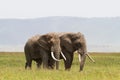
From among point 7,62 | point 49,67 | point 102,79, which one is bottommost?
point 7,62

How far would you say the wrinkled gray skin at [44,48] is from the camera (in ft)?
93.5

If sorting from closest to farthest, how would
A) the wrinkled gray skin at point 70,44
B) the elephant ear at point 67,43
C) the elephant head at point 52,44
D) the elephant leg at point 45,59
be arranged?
the elephant leg at point 45,59, the elephant head at point 52,44, the wrinkled gray skin at point 70,44, the elephant ear at point 67,43

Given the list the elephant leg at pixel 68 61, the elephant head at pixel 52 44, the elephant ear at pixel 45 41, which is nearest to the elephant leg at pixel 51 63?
the elephant head at pixel 52 44

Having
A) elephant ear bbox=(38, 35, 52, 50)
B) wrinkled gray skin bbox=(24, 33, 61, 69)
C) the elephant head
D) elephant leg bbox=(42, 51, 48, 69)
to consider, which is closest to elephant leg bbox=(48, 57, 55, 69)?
wrinkled gray skin bbox=(24, 33, 61, 69)

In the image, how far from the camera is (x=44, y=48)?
29.2 meters

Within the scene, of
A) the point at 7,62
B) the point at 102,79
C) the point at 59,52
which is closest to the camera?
the point at 102,79

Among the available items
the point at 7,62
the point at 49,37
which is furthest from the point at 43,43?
the point at 7,62

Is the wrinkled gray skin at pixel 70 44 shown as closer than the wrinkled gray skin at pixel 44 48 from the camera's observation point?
No

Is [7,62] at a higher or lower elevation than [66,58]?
lower

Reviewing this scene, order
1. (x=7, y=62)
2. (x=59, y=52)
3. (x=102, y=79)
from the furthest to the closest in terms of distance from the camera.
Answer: (x=7, y=62)
(x=59, y=52)
(x=102, y=79)

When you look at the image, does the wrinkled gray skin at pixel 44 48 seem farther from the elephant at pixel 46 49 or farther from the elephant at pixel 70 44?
the elephant at pixel 70 44

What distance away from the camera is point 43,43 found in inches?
1158

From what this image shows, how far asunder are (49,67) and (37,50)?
1672 mm

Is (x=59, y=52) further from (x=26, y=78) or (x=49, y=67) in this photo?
(x=26, y=78)
